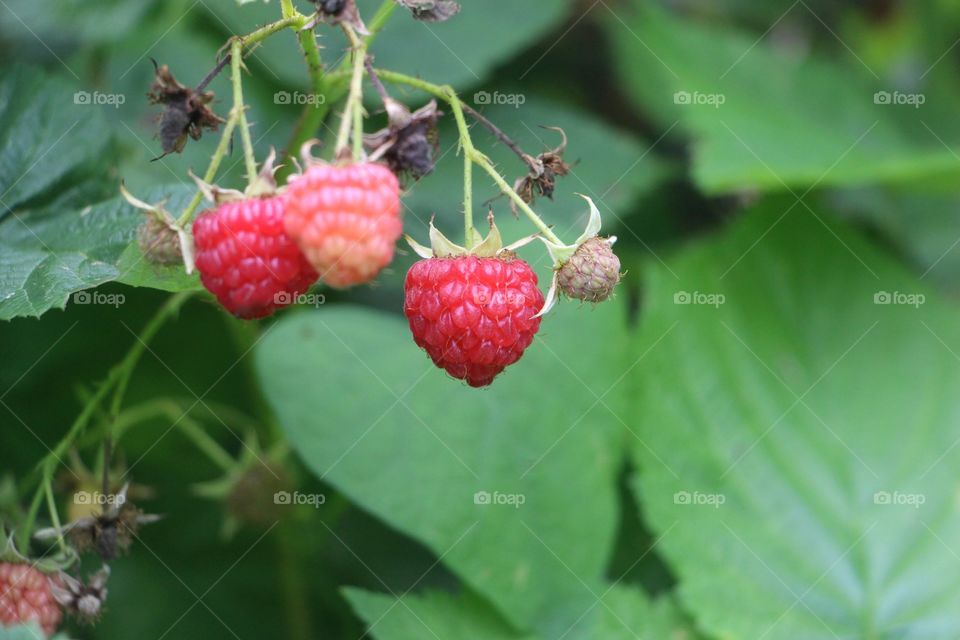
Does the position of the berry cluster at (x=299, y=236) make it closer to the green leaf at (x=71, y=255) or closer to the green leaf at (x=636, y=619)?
the green leaf at (x=71, y=255)

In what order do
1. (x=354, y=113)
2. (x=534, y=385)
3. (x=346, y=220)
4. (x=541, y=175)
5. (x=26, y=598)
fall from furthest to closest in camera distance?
(x=534, y=385) → (x=26, y=598) → (x=541, y=175) → (x=354, y=113) → (x=346, y=220)

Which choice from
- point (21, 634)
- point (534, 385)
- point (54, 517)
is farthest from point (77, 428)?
point (534, 385)

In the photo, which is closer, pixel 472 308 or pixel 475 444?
pixel 472 308

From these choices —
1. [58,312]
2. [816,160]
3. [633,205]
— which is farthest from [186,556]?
[816,160]

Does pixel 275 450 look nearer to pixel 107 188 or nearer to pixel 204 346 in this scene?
pixel 204 346

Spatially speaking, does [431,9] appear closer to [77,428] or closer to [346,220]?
[346,220]

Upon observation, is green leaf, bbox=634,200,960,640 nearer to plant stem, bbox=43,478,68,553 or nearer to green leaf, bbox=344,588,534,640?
green leaf, bbox=344,588,534,640

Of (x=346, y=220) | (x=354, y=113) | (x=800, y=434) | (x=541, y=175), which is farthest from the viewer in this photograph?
(x=800, y=434)

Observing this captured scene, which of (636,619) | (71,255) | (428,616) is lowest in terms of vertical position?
(636,619)

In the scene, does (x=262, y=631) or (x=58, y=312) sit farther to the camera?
(x=262, y=631)
